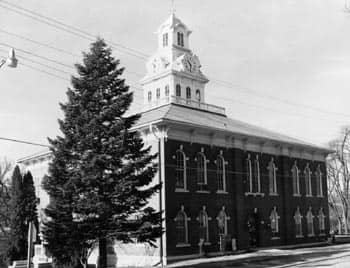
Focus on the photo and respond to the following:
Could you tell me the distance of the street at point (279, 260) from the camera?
94.2ft

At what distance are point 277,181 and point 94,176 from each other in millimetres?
22000

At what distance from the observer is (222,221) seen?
35938 mm

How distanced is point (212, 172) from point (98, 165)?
43.2 feet

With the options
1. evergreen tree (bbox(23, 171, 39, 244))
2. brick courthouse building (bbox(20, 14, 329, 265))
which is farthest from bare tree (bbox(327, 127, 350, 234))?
evergreen tree (bbox(23, 171, 39, 244))

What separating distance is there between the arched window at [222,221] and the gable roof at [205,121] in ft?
19.7

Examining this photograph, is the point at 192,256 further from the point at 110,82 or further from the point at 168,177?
the point at 110,82

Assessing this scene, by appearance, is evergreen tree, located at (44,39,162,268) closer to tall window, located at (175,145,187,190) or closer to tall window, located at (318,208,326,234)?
tall window, located at (175,145,187,190)

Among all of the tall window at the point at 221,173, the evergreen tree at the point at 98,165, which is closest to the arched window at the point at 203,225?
the tall window at the point at 221,173

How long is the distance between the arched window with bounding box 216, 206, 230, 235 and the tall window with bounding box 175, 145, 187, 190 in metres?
4.14

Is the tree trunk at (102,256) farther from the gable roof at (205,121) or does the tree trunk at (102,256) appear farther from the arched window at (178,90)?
the arched window at (178,90)

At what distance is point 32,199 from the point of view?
1383 inches

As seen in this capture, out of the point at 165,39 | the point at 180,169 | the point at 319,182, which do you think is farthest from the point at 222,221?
the point at 165,39

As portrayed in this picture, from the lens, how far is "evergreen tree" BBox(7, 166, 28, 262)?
3416 centimetres

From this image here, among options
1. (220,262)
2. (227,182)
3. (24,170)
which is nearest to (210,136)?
(227,182)
